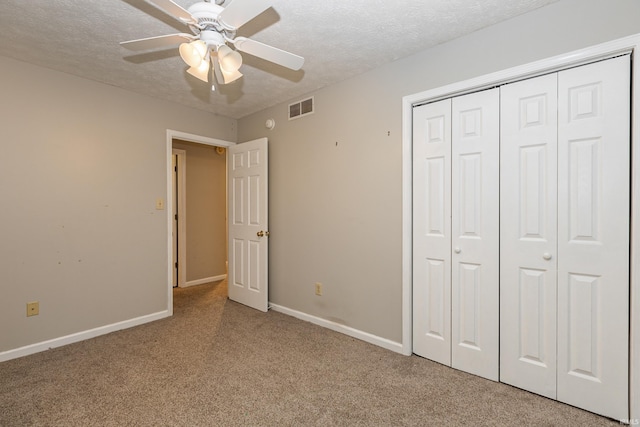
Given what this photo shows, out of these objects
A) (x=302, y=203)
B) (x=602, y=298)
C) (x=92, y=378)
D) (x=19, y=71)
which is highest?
(x=19, y=71)

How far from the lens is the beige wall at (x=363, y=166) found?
195 cm

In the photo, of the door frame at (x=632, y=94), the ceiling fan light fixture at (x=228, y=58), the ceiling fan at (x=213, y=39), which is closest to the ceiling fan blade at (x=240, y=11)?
the ceiling fan at (x=213, y=39)

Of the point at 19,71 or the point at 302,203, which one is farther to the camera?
the point at 302,203

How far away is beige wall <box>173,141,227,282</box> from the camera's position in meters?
4.98

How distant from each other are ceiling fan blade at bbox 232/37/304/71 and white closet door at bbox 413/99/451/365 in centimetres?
120

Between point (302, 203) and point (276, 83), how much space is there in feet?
4.10

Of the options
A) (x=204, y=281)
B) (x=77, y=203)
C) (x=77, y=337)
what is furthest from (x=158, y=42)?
(x=204, y=281)

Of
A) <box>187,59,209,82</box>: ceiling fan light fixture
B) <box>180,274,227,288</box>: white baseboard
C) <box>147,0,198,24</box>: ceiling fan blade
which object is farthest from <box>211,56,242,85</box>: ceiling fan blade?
<box>180,274,227,288</box>: white baseboard

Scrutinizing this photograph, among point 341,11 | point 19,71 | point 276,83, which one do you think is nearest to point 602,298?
point 341,11

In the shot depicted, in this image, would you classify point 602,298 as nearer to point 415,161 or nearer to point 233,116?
point 415,161

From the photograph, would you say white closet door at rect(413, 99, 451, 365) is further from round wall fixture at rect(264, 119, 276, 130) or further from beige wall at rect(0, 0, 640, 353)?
round wall fixture at rect(264, 119, 276, 130)

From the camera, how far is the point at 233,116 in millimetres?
4145

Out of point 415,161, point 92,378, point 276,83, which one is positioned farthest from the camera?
point 276,83

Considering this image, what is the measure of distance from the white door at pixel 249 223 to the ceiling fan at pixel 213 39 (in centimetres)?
191
